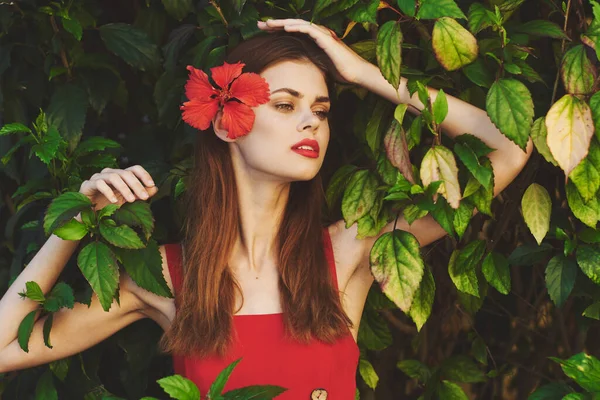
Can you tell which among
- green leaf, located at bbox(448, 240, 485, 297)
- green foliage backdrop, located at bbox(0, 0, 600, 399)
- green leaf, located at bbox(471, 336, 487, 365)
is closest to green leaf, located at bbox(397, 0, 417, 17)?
green foliage backdrop, located at bbox(0, 0, 600, 399)

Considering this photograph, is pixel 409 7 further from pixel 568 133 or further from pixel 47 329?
pixel 47 329

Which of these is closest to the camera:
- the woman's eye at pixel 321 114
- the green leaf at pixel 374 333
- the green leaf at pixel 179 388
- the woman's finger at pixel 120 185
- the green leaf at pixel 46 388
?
the green leaf at pixel 179 388

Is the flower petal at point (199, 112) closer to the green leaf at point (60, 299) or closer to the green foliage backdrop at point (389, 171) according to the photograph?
the green foliage backdrop at point (389, 171)

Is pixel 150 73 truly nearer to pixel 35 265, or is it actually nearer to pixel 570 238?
pixel 35 265

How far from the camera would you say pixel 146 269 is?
1712 millimetres

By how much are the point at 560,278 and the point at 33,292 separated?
92 centimetres

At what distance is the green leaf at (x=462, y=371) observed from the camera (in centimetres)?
204

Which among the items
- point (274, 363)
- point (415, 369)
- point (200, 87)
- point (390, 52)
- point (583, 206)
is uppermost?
point (390, 52)

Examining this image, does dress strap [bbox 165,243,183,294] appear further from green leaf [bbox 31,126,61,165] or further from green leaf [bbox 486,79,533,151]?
green leaf [bbox 486,79,533,151]

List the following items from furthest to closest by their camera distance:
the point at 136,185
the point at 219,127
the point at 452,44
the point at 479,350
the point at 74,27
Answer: the point at 479,350 → the point at 74,27 → the point at 219,127 → the point at 136,185 → the point at 452,44

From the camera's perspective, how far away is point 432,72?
183 centimetres

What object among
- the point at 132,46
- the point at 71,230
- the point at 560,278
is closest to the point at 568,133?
the point at 560,278

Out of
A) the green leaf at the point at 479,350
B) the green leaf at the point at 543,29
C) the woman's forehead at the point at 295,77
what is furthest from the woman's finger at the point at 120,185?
the green leaf at the point at 479,350

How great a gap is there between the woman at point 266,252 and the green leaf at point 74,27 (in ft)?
1.07
